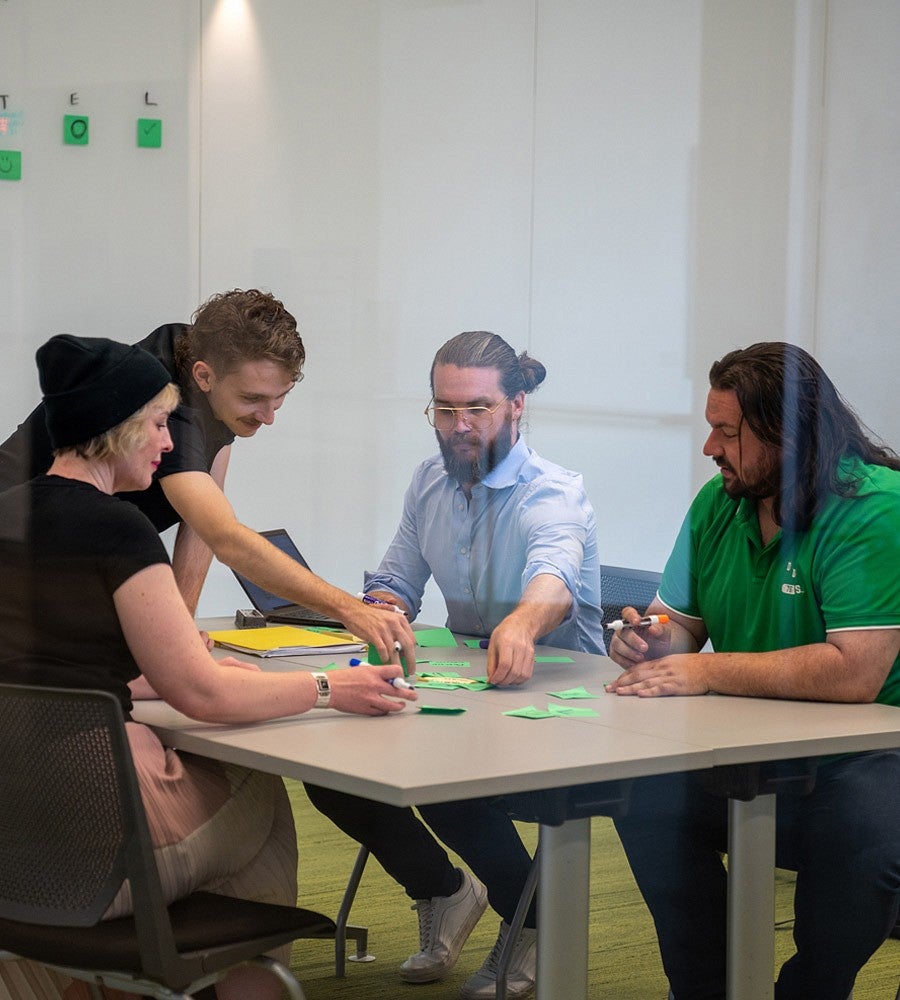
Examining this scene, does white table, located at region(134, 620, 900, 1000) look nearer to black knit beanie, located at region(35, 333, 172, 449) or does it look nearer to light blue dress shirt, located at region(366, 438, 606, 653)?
black knit beanie, located at region(35, 333, 172, 449)

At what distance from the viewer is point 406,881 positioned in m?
2.81

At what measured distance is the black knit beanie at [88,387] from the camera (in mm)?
1956

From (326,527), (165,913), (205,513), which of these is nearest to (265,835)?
(165,913)

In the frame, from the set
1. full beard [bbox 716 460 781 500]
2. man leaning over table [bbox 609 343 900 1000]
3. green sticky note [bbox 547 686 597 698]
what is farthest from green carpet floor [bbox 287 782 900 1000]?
full beard [bbox 716 460 781 500]

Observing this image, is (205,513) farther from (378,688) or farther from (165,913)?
(165,913)

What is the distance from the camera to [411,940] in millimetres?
3006

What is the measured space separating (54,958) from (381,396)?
1600mm

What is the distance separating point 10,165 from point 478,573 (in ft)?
4.35

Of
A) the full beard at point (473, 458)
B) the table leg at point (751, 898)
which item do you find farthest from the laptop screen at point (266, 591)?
the table leg at point (751, 898)

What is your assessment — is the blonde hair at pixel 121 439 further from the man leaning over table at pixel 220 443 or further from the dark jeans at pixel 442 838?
the dark jeans at pixel 442 838

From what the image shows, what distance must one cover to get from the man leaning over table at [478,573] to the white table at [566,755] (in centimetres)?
61

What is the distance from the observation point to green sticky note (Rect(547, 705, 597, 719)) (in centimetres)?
208

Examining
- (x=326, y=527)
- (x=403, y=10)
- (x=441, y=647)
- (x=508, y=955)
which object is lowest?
(x=508, y=955)

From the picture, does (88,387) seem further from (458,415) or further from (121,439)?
(458,415)
